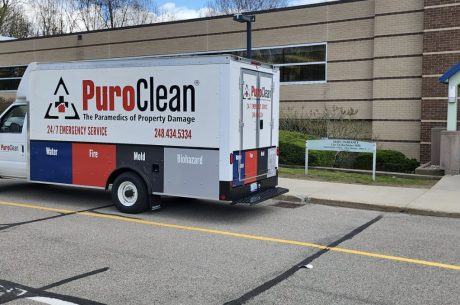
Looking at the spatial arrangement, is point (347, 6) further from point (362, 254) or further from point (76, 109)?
point (362, 254)

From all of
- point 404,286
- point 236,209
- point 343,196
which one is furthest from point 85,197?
point 404,286

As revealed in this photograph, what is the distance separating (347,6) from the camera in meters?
19.1

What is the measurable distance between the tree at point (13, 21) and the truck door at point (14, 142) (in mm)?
34496

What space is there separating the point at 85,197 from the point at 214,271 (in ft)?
19.2

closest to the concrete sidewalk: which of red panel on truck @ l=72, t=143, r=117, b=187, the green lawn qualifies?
the green lawn

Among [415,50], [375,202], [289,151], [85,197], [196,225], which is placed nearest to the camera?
[196,225]

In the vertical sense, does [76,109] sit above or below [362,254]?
above

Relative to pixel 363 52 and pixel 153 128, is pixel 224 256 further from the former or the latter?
pixel 363 52

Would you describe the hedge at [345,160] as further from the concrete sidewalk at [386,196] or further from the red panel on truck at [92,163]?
the red panel on truck at [92,163]

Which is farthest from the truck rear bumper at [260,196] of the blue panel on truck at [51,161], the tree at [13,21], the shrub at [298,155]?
the tree at [13,21]

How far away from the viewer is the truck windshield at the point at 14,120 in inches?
415

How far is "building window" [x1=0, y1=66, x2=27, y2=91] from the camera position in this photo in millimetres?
30078

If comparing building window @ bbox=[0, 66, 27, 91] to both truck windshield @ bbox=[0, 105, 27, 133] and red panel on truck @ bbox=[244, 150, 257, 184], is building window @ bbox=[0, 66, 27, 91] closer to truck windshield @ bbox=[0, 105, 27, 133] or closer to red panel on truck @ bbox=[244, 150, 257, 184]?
truck windshield @ bbox=[0, 105, 27, 133]

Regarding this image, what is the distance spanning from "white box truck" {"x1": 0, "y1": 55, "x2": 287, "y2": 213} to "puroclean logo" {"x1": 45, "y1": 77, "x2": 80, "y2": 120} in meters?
0.02
